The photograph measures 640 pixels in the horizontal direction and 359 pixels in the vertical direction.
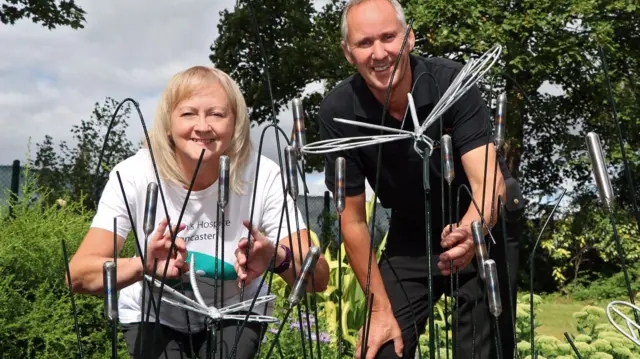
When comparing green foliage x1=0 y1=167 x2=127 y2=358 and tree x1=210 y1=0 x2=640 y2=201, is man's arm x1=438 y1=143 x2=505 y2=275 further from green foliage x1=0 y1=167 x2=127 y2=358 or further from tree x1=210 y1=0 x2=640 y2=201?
tree x1=210 y1=0 x2=640 y2=201

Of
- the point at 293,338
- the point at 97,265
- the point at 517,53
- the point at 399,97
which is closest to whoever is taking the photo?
the point at 97,265

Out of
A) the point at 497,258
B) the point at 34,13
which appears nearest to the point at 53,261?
the point at 497,258

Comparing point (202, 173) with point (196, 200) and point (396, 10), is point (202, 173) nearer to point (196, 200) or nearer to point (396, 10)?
point (196, 200)

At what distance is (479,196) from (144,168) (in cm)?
78

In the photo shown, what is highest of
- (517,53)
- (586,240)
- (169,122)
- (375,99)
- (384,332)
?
(517,53)

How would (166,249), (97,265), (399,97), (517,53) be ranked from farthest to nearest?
(517,53)
(399,97)
(97,265)
(166,249)

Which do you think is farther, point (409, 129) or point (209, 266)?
point (409, 129)

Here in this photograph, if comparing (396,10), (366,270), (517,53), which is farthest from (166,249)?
(517,53)

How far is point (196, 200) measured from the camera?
172 centimetres

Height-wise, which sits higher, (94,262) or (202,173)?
(202,173)

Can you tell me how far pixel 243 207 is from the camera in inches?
69.4

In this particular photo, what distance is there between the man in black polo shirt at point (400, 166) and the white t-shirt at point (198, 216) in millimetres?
322

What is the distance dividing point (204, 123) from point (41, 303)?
81.3 inches

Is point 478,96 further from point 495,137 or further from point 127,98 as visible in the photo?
point 127,98
